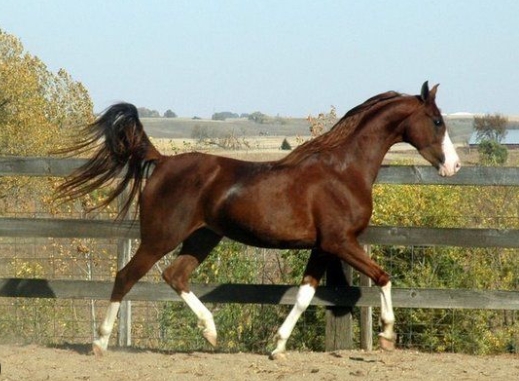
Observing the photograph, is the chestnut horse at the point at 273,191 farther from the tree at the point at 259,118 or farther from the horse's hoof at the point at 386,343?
the tree at the point at 259,118

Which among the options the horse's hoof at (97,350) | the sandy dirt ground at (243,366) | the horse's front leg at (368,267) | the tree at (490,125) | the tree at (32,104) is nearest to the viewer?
the sandy dirt ground at (243,366)

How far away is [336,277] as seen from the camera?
783 cm

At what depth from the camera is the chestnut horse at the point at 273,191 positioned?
7180 millimetres

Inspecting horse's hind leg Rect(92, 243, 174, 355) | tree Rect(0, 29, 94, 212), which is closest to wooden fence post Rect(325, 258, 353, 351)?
horse's hind leg Rect(92, 243, 174, 355)

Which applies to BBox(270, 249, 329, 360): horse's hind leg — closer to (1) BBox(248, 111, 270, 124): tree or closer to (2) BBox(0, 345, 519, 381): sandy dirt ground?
(2) BBox(0, 345, 519, 381): sandy dirt ground

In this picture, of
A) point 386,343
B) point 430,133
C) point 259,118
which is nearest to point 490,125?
point 259,118

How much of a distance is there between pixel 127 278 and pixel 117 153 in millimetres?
966

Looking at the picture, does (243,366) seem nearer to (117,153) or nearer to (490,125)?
(117,153)

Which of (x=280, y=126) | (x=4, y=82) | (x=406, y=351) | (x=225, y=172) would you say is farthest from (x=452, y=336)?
(x=280, y=126)

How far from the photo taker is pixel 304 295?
7312 mm

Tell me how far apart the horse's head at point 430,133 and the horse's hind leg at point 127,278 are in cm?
201

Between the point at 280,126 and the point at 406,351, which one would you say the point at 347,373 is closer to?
the point at 406,351

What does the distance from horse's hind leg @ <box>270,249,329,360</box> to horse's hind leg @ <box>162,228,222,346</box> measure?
486 millimetres

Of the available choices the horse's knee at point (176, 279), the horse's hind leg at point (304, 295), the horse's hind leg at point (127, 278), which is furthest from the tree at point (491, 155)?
the horse's hind leg at point (127, 278)
